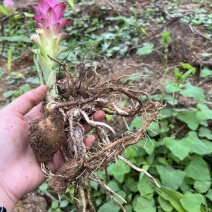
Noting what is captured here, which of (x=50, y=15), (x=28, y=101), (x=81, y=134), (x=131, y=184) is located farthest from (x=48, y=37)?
(x=131, y=184)

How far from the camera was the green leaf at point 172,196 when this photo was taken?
1.38 meters

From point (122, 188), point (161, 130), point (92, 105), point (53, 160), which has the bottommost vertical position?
point (122, 188)

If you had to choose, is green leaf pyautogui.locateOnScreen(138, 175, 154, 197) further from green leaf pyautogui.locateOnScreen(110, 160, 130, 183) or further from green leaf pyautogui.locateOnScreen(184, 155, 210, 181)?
→ green leaf pyautogui.locateOnScreen(184, 155, 210, 181)

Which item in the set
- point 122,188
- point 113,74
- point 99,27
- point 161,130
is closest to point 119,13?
point 99,27

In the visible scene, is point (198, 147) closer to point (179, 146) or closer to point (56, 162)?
→ point (179, 146)

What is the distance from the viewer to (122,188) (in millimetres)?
1553

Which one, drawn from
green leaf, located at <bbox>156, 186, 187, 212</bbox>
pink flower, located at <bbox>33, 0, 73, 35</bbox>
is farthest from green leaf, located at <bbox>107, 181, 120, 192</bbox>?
pink flower, located at <bbox>33, 0, 73, 35</bbox>

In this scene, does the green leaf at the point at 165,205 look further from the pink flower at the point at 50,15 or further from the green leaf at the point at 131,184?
the pink flower at the point at 50,15

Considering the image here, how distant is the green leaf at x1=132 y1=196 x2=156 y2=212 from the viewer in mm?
1381

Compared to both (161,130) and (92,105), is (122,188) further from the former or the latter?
(92,105)

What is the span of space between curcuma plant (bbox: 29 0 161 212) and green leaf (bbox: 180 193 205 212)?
0.85ft

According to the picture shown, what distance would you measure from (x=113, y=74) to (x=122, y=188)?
3.17ft

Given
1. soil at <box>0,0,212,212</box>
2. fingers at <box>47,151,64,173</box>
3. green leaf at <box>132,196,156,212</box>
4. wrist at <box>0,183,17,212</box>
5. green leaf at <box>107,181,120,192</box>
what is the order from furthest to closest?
soil at <box>0,0,212,212</box> → green leaf at <box>107,181,120,192</box> → green leaf at <box>132,196,156,212</box> → fingers at <box>47,151,64,173</box> → wrist at <box>0,183,17,212</box>

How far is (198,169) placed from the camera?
4.82ft
